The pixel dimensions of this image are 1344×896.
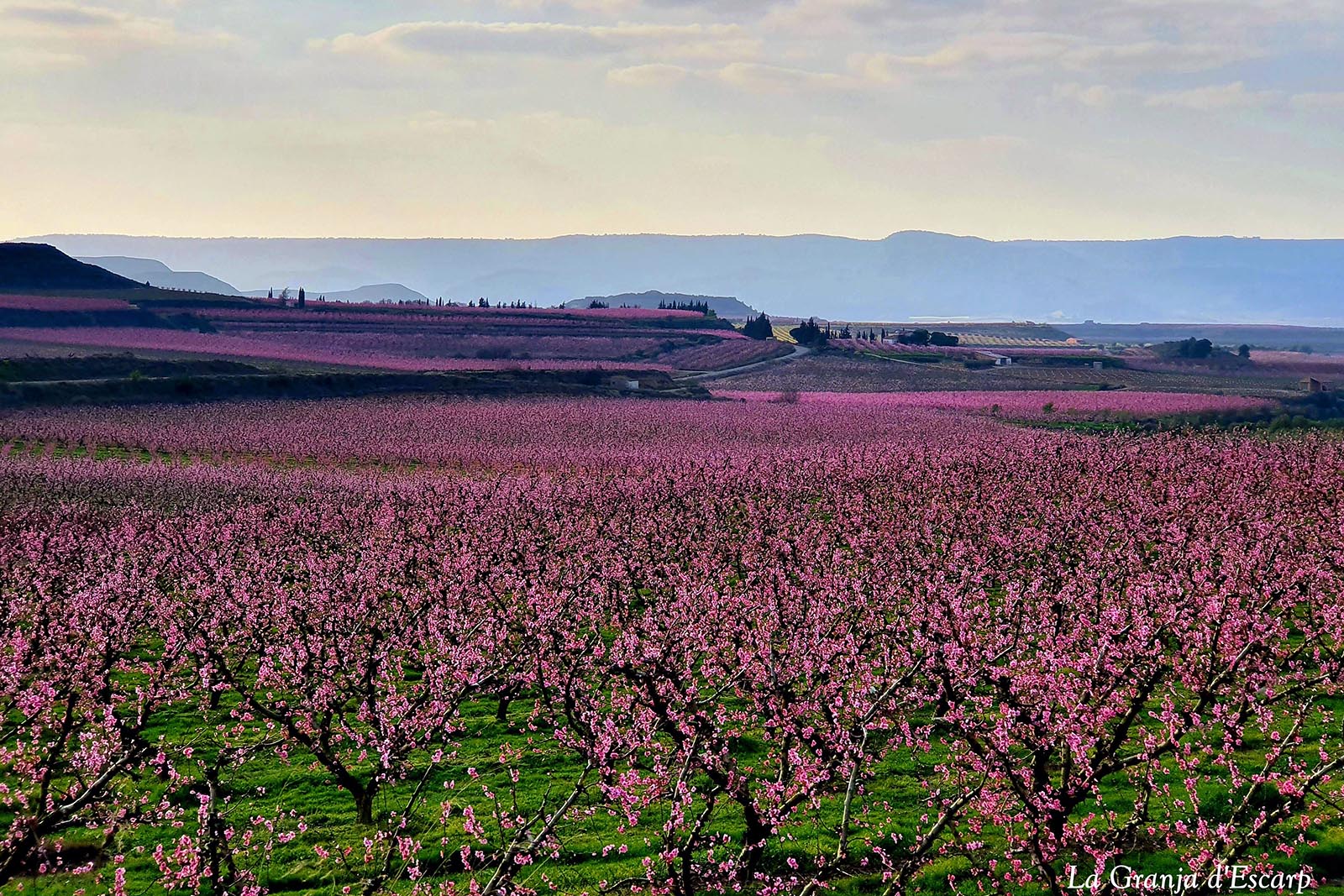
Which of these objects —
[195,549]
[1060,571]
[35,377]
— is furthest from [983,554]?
[35,377]

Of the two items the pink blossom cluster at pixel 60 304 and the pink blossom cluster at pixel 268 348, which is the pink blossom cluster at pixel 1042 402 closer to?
the pink blossom cluster at pixel 268 348

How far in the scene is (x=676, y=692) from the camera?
48.1 feet

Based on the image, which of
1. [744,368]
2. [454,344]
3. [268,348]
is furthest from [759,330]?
[268,348]

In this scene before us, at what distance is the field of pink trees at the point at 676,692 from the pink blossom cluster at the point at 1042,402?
53.2 meters

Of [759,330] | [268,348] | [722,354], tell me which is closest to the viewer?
[268,348]

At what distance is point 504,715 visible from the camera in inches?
875

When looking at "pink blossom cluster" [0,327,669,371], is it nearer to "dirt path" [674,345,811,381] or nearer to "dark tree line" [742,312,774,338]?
"dirt path" [674,345,811,381]

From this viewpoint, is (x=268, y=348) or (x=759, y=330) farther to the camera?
(x=759, y=330)

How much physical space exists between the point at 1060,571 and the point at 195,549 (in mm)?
21733

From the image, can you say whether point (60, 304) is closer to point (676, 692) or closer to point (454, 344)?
point (454, 344)

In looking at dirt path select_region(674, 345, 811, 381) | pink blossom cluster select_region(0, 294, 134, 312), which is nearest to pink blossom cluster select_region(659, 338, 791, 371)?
dirt path select_region(674, 345, 811, 381)

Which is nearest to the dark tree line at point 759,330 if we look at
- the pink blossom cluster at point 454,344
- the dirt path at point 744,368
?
the dirt path at point 744,368

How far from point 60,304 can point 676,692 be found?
482 ft

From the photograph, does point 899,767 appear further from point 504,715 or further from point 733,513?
point 733,513
